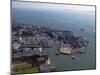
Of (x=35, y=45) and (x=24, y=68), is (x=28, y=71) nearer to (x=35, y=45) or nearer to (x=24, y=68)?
(x=24, y=68)

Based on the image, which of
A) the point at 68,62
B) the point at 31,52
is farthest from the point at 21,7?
the point at 68,62

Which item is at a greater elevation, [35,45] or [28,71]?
[35,45]

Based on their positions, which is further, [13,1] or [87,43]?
[87,43]

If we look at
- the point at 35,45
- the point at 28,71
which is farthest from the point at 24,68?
the point at 35,45

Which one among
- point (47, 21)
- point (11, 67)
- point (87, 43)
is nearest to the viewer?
point (11, 67)

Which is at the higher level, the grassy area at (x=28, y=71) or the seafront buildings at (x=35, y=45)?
the seafront buildings at (x=35, y=45)

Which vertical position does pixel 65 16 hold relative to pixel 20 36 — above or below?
above

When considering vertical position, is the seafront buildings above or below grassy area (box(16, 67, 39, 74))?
above

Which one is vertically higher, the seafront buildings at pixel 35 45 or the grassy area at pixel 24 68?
the seafront buildings at pixel 35 45

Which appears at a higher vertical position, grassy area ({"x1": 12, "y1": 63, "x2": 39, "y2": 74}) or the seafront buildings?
the seafront buildings

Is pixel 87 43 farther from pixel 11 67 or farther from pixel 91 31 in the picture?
pixel 11 67

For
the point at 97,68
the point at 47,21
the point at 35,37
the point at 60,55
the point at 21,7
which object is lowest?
the point at 97,68
